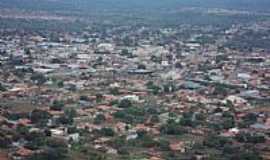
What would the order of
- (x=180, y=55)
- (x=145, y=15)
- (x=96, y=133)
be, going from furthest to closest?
(x=145, y=15) < (x=180, y=55) < (x=96, y=133)

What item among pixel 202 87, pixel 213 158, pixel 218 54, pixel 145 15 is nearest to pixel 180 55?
pixel 218 54

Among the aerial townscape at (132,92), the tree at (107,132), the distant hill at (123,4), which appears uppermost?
the tree at (107,132)

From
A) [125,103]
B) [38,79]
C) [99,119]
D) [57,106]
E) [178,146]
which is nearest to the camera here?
[178,146]

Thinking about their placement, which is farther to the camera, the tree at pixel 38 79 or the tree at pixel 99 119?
the tree at pixel 38 79

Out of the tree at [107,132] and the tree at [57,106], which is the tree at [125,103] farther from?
the tree at [107,132]

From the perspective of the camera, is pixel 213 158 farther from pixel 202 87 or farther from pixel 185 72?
pixel 185 72

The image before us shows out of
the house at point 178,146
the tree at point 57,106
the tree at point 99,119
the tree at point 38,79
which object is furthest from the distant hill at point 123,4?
the house at point 178,146

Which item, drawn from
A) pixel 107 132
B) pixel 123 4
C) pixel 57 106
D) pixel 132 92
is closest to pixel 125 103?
pixel 57 106

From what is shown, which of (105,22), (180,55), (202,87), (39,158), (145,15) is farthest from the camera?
(145,15)

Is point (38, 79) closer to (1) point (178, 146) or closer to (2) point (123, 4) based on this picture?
(1) point (178, 146)
